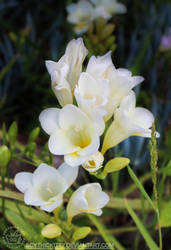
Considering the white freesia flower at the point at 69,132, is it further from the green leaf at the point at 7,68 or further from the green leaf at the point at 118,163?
the green leaf at the point at 7,68

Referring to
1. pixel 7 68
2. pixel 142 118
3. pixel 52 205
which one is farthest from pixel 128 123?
pixel 7 68

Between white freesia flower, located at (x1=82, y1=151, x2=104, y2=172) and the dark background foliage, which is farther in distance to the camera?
the dark background foliage

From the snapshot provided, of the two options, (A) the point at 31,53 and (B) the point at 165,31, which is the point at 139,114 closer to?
(A) the point at 31,53

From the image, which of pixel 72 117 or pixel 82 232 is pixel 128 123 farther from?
pixel 82 232

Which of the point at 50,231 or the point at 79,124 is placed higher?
the point at 79,124

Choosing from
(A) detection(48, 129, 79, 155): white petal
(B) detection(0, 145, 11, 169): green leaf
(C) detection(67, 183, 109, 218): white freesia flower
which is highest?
(A) detection(48, 129, 79, 155): white petal

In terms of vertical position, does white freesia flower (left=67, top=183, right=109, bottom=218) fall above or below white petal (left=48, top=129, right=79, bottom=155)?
below

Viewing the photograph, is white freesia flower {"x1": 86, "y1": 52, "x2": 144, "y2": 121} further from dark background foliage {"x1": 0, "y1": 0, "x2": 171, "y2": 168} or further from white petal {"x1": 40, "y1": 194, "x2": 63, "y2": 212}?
dark background foliage {"x1": 0, "y1": 0, "x2": 171, "y2": 168}

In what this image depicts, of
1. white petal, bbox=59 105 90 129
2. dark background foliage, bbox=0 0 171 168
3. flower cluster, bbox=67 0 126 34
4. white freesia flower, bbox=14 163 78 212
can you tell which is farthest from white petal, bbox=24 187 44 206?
flower cluster, bbox=67 0 126 34

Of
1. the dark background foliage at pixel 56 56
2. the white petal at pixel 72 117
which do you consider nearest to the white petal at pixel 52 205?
the white petal at pixel 72 117
